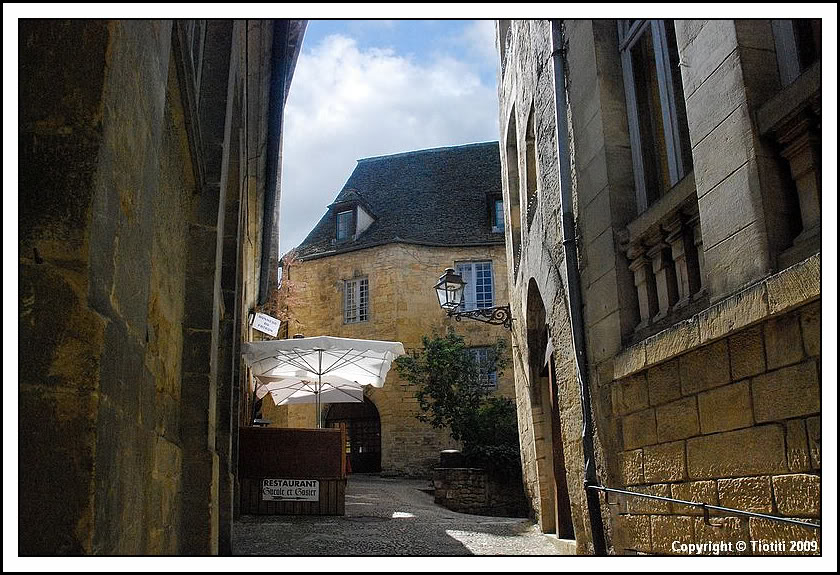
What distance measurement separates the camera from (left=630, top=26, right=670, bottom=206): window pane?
4.92 meters

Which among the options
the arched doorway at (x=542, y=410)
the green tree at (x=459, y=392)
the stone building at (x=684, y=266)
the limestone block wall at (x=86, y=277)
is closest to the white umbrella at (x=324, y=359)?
the arched doorway at (x=542, y=410)

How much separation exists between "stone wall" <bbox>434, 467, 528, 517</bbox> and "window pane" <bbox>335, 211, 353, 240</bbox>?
37.3ft

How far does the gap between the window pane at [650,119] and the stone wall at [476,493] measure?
847cm

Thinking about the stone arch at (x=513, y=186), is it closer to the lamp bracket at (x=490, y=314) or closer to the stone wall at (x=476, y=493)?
the lamp bracket at (x=490, y=314)

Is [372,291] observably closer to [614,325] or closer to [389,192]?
[389,192]

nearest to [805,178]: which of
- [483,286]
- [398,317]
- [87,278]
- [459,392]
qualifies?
[87,278]

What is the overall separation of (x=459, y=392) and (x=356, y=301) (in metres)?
4.81

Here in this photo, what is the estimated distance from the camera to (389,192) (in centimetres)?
2488

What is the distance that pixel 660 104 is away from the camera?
16.2 ft

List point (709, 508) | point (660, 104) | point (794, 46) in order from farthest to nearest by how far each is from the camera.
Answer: point (660, 104)
point (709, 508)
point (794, 46)

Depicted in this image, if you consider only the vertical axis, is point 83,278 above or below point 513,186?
below

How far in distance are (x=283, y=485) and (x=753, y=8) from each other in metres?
6.95

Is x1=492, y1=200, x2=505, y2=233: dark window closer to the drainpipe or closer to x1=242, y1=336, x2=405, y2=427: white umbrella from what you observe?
x1=242, y1=336, x2=405, y2=427: white umbrella

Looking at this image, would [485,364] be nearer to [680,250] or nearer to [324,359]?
[324,359]
